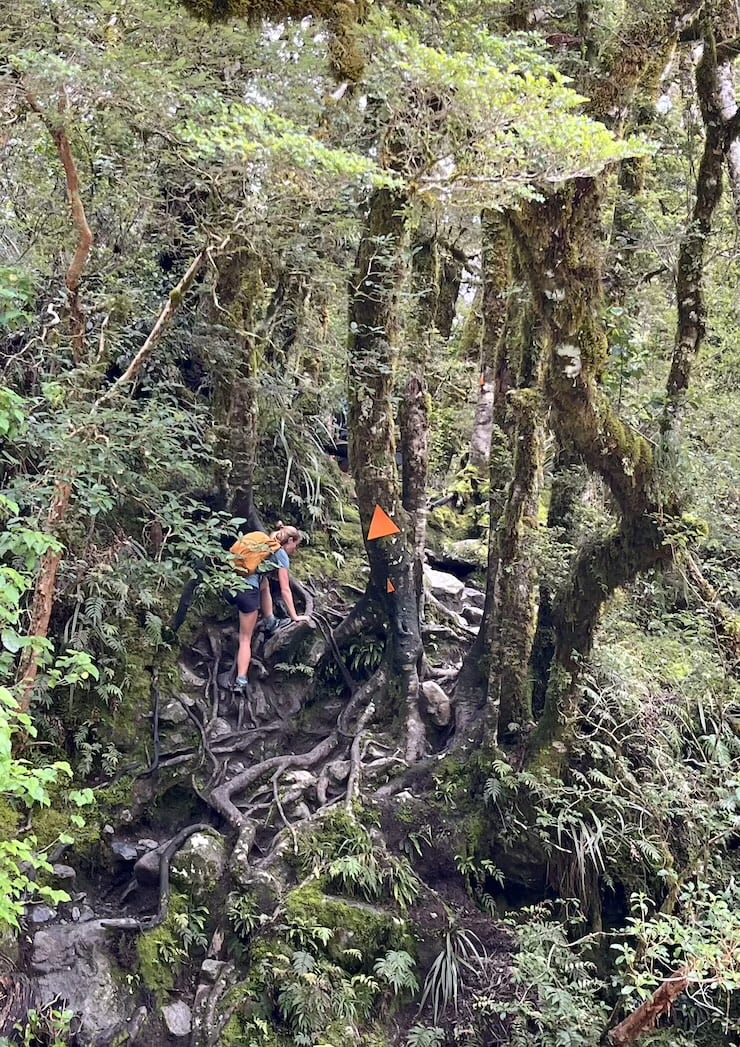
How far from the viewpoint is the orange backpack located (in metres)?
7.27

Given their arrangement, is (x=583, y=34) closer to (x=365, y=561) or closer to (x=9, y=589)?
(x=365, y=561)

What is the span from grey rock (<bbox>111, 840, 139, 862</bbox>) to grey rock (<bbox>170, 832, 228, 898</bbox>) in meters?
0.49

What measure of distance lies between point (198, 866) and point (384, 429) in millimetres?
3939

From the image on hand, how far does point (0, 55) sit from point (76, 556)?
3596 millimetres

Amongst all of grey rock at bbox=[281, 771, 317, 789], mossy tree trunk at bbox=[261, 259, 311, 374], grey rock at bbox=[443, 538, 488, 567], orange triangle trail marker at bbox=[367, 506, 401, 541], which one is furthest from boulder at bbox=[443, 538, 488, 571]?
grey rock at bbox=[281, 771, 317, 789]

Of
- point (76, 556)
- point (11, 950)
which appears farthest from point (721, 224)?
point (11, 950)

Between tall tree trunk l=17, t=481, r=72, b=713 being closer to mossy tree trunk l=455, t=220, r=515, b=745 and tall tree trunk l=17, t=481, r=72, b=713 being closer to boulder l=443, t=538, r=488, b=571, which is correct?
mossy tree trunk l=455, t=220, r=515, b=745

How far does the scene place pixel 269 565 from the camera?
736 cm

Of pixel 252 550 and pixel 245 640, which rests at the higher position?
pixel 252 550

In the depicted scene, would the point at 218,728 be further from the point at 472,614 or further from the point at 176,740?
the point at 472,614

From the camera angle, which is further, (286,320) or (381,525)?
(286,320)

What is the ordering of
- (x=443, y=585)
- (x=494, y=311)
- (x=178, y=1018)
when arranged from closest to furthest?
1. (x=178, y=1018)
2. (x=494, y=311)
3. (x=443, y=585)

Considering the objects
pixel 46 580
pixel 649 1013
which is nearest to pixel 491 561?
pixel 649 1013

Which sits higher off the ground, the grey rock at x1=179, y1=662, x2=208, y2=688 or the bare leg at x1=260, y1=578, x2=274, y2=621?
the bare leg at x1=260, y1=578, x2=274, y2=621
